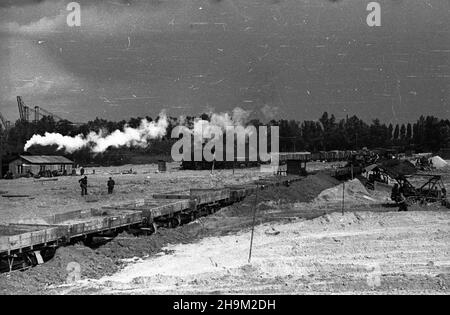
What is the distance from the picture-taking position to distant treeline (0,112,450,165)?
94188 millimetres

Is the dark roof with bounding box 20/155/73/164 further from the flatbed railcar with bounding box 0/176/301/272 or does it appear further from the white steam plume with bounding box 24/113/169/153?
→ the flatbed railcar with bounding box 0/176/301/272

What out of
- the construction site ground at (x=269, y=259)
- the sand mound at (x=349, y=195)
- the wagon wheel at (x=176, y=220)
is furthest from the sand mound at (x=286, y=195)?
the wagon wheel at (x=176, y=220)

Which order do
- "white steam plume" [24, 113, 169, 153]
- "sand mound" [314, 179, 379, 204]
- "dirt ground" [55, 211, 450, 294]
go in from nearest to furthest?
"dirt ground" [55, 211, 450, 294] < "sand mound" [314, 179, 379, 204] < "white steam plume" [24, 113, 169, 153]

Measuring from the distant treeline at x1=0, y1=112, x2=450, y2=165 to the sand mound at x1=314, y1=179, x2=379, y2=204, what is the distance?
176 feet

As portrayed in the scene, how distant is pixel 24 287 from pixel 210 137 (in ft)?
244

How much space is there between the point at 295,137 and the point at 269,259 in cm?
10468

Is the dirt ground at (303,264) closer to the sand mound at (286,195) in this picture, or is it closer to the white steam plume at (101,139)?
the sand mound at (286,195)

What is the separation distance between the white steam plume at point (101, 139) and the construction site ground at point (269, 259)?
69649 millimetres

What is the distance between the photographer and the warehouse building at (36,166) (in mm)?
66125

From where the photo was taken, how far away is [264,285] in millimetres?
10117

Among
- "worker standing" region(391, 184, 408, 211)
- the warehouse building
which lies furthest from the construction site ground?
the warehouse building
